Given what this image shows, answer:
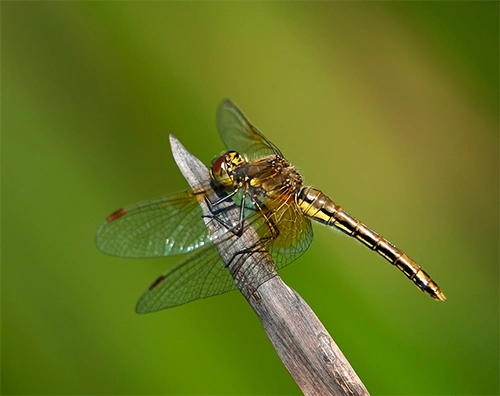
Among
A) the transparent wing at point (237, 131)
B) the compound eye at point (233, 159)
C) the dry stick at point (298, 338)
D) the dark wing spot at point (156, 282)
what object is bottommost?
the dry stick at point (298, 338)

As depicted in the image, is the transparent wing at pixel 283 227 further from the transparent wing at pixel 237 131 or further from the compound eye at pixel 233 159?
the transparent wing at pixel 237 131

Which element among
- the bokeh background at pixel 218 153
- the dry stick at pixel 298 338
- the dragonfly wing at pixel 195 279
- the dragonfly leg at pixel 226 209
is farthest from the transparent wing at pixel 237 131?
the dry stick at pixel 298 338

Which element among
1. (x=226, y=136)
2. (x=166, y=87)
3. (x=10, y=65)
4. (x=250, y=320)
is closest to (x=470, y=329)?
(x=250, y=320)

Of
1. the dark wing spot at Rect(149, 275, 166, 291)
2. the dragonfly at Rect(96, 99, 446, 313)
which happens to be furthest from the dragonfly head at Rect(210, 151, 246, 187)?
the dark wing spot at Rect(149, 275, 166, 291)

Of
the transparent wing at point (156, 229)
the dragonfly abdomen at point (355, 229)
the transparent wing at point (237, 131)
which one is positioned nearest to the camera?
the transparent wing at point (156, 229)

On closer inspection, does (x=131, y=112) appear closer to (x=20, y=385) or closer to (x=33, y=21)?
(x=33, y=21)

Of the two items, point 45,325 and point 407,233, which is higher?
point 45,325

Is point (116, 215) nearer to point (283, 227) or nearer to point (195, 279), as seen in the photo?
point (195, 279)

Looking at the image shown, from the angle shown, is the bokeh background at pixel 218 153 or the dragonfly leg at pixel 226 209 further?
the bokeh background at pixel 218 153
